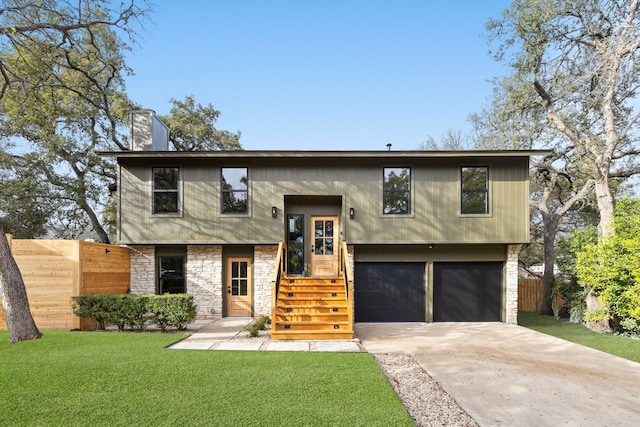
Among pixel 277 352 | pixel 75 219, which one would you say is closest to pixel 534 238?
pixel 277 352

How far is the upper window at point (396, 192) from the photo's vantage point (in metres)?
10.5

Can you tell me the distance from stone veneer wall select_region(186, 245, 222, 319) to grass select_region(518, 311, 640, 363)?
9.42m

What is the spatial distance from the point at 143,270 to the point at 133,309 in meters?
2.50

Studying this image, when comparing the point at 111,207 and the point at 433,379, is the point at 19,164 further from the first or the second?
the point at 433,379

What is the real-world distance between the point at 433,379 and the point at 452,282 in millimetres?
5847

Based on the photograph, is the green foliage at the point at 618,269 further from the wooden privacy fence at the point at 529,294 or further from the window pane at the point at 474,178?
the wooden privacy fence at the point at 529,294

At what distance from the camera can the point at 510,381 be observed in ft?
17.7

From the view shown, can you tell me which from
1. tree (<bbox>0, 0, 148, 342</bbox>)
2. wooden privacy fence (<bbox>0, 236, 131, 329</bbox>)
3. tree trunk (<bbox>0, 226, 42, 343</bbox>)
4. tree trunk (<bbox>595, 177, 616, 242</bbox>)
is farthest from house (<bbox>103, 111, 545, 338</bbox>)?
tree trunk (<bbox>0, 226, 42, 343</bbox>)

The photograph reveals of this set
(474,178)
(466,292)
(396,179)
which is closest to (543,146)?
(474,178)

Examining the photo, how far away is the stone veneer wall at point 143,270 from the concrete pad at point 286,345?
518 centimetres

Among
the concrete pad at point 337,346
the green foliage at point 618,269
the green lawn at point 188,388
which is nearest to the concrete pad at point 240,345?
the green lawn at point 188,388

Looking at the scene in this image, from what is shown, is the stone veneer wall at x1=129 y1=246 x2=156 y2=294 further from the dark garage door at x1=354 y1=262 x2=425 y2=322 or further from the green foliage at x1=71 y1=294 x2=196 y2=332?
the dark garage door at x1=354 y1=262 x2=425 y2=322

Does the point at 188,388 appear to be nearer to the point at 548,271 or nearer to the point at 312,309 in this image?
the point at 312,309

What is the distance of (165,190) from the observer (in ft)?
35.0
